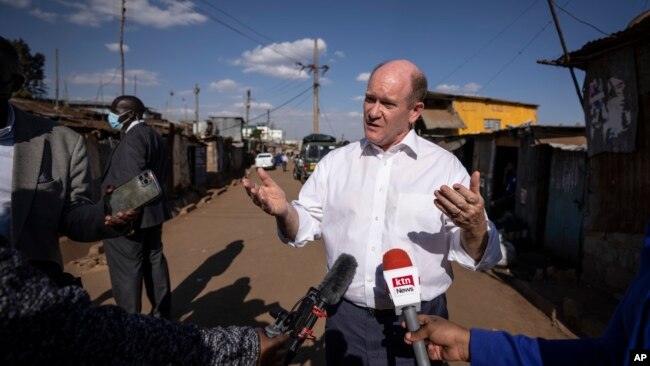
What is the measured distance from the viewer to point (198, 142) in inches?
624

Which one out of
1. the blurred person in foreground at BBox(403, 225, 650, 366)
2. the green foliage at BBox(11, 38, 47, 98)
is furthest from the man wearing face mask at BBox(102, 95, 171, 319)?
the green foliage at BBox(11, 38, 47, 98)

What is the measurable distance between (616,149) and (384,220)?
4.98 meters

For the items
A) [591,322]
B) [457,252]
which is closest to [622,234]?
[591,322]

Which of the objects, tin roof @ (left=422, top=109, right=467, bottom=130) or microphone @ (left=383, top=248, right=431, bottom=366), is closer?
microphone @ (left=383, top=248, right=431, bottom=366)

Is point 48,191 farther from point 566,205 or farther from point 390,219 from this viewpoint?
point 566,205

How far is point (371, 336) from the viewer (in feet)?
6.30

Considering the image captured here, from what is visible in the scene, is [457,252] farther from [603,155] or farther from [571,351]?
[603,155]

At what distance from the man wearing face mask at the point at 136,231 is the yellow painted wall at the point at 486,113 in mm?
19965

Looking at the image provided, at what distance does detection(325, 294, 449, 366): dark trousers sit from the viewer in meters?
1.91

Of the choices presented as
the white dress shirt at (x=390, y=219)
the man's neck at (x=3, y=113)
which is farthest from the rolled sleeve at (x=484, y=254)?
the man's neck at (x=3, y=113)

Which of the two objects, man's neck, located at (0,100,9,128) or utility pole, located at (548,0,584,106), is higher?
utility pole, located at (548,0,584,106)

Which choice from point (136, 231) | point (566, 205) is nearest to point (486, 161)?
point (566, 205)

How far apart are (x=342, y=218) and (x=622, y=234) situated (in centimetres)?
506

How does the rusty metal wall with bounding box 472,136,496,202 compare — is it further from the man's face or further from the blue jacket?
the blue jacket
